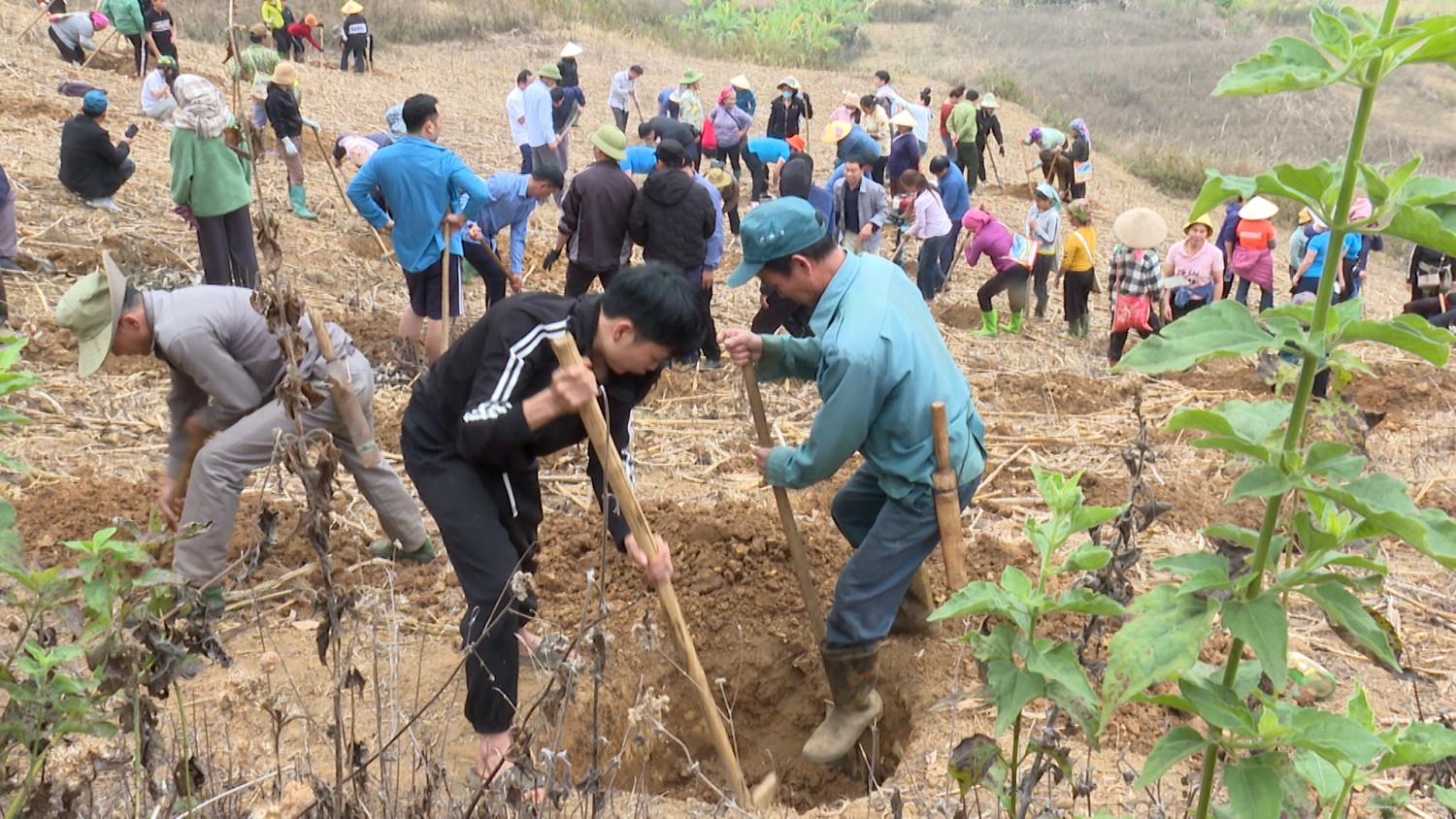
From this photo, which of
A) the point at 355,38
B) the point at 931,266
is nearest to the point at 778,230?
the point at 931,266

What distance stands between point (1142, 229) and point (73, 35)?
14562 mm

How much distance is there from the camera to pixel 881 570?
13.1 feet

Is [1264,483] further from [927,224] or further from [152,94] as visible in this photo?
[152,94]

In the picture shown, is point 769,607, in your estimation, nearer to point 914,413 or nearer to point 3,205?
point 914,413

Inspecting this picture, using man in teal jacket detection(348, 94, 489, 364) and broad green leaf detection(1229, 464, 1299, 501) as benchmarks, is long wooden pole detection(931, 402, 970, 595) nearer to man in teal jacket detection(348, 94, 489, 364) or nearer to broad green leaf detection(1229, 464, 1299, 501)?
broad green leaf detection(1229, 464, 1299, 501)

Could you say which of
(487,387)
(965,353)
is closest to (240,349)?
(487,387)

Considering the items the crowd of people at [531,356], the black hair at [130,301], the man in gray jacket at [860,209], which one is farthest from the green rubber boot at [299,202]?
the black hair at [130,301]

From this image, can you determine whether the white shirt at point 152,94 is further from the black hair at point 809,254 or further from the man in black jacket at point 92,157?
the black hair at point 809,254

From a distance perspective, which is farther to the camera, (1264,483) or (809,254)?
(809,254)

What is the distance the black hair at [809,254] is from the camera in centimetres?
389

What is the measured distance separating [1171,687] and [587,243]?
5337 mm

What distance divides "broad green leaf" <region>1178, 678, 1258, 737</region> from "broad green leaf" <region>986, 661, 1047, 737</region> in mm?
340

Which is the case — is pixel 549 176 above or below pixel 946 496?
above

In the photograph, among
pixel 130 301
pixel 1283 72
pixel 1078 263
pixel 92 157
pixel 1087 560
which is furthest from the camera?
pixel 1078 263
